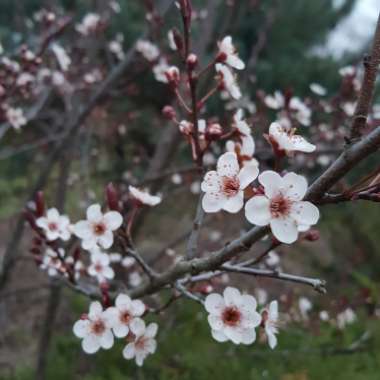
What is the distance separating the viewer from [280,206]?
79 centimetres

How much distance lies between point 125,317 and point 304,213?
0.50 meters

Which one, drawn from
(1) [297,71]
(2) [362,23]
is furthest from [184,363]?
(2) [362,23]

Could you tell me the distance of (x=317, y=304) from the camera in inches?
167

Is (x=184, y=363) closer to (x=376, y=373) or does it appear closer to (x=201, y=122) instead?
(x=376, y=373)

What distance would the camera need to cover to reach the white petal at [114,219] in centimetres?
109

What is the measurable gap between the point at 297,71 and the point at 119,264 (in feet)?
13.4

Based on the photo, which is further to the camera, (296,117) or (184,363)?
(184,363)

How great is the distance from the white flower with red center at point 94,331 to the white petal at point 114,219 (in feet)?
0.61

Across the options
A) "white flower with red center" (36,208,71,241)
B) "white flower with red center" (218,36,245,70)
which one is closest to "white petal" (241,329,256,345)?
"white flower with red center" (36,208,71,241)

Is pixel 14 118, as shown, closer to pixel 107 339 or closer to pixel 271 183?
pixel 107 339

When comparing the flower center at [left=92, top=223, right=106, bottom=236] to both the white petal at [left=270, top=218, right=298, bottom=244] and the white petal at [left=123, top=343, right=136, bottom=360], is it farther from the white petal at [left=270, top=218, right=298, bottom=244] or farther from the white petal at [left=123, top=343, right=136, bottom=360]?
the white petal at [left=270, top=218, right=298, bottom=244]

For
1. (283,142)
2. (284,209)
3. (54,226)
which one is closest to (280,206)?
(284,209)

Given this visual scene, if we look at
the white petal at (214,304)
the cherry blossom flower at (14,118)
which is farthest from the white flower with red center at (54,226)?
the cherry blossom flower at (14,118)

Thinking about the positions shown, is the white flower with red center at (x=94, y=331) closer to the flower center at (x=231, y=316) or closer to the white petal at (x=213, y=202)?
the flower center at (x=231, y=316)
